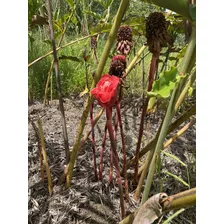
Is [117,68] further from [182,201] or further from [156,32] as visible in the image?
[182,201]

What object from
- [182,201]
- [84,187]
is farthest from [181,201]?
[84,187]

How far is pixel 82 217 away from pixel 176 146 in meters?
0.43

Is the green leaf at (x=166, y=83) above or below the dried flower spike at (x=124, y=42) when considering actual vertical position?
below

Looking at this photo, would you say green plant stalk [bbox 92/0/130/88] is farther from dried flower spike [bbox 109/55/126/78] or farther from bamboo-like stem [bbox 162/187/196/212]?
bamboo-like stem [bbox 162/187/196/212]

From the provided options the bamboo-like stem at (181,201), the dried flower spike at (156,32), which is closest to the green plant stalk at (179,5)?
the dried flower spike at (156,32)

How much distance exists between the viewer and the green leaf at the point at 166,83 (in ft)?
0.93

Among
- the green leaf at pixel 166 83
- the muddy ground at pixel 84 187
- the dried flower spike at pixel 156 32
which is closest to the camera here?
the green leaf at pixel 166 83

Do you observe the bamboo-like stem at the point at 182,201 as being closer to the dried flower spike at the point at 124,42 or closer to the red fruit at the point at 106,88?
the red fruit at the point at 106,88

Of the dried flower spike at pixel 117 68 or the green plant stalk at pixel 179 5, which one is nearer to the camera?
the green plant stalk at pixel 179 5

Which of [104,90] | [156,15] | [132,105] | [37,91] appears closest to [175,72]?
[104,90]

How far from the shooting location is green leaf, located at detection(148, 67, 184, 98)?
0.93ft

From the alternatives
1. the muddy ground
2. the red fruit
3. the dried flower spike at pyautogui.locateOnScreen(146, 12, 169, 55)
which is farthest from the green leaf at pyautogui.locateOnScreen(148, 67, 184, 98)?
the muddy ground

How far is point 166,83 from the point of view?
11.5 inches
